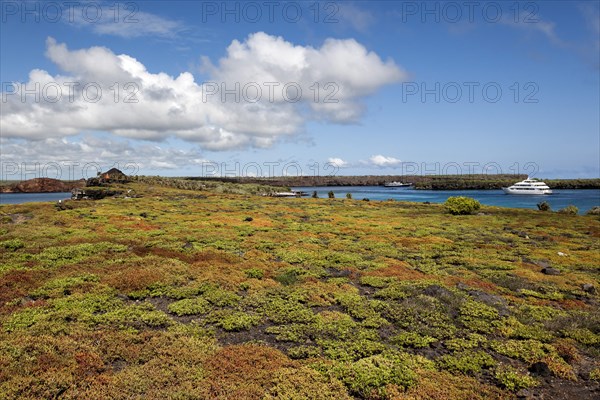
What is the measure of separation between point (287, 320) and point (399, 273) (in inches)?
405

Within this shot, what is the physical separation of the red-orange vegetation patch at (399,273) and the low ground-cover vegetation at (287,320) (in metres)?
0.13

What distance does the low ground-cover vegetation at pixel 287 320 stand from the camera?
37.0ft

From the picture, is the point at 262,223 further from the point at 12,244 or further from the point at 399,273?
the point at 12,244

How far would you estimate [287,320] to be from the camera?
1612 cm

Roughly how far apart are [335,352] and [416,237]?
2797 centimetres

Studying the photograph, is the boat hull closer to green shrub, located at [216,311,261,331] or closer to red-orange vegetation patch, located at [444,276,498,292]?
red-orange vegetation patch, located at [444,276,498,292]

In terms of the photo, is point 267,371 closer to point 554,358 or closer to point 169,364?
point 169,364

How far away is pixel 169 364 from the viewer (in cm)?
1185

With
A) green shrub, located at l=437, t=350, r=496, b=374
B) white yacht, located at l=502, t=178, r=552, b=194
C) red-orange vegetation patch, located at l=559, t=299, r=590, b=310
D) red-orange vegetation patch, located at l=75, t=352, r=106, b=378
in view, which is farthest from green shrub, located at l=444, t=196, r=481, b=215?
white yacht, located at l=502, t=178, r=552, b=194

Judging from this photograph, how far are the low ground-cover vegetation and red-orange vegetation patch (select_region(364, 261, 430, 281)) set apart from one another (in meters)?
0.13

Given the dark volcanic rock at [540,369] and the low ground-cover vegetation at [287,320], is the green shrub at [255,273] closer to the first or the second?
the low ground-cover vegetation at [287,320]

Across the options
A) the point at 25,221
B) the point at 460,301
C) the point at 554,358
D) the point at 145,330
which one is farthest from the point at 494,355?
the point at 25,221

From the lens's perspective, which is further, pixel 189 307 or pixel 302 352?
pixel 189 307

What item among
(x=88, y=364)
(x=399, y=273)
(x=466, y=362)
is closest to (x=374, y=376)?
(x=466, y=362)
